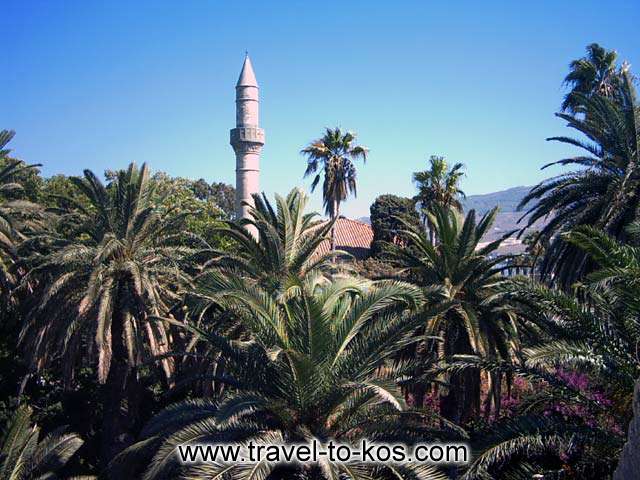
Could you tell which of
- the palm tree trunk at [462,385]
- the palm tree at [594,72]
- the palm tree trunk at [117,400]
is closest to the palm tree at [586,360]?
the palm tree trunk at [462,385]

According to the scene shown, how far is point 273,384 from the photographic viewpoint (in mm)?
9828

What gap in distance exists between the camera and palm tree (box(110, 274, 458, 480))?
29.6ft

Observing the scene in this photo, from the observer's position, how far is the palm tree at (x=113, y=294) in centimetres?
1441

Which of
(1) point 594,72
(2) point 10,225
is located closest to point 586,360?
(2) point 10,225

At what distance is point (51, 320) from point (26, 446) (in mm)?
3011

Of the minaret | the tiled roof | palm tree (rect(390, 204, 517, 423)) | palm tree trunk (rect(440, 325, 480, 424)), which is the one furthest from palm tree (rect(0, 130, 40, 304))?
the tiled roof

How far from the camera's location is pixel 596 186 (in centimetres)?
1473

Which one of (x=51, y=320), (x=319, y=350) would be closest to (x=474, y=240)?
(x=319, y=350)

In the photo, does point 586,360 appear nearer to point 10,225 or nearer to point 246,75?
point 10,225

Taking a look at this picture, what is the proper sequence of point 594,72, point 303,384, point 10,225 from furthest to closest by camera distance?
point 594,72, point 10,225, point 303,384

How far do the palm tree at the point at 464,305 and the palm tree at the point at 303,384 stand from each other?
2.44 meters

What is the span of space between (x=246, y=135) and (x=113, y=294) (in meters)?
24.3

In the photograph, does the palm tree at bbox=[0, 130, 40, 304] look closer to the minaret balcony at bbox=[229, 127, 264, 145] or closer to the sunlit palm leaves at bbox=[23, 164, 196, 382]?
the sunlit palm leaves at bbox=[23, 164, 196, 382]

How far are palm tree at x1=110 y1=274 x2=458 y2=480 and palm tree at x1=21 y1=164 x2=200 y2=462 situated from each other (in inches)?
185
